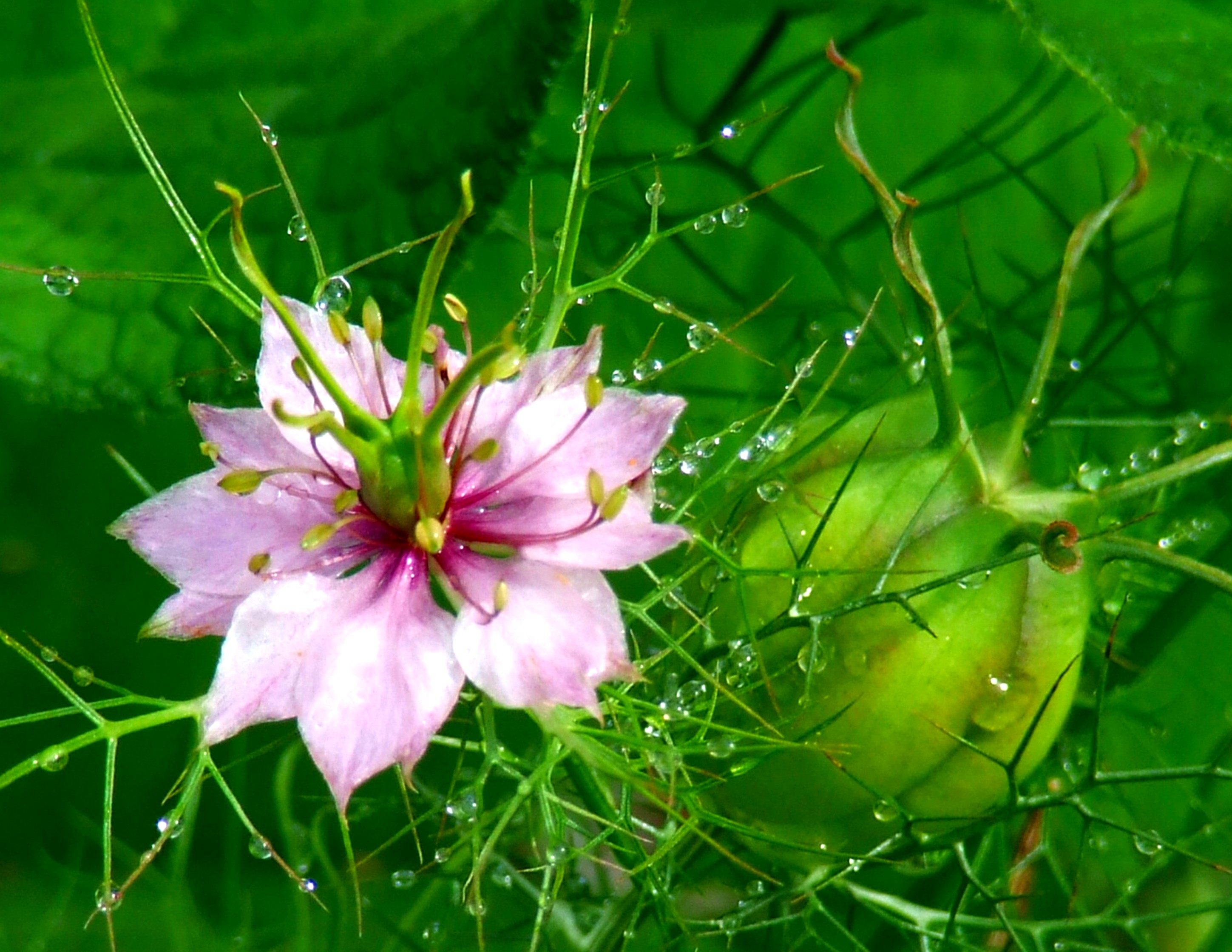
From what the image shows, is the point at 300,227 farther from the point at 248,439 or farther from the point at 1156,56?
the point at 1156,56

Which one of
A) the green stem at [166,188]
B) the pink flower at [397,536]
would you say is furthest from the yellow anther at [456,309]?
the green stem at [166,188]

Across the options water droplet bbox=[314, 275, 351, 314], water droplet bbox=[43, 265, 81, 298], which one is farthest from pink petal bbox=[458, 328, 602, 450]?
water droplet bbox=[43, 265, 81, 298]

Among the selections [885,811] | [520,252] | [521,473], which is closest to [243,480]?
[521,473]

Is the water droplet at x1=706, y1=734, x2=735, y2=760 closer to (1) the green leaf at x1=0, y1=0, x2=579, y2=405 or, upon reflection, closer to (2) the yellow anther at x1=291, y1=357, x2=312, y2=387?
(2) the yellow anther at x1=291, y1=357, x2=312, y2=387

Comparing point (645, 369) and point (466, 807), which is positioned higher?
point (645, 369)

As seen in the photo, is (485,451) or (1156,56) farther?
(1156,56)

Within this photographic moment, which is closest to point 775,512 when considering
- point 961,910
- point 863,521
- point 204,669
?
Answer: point 863,521

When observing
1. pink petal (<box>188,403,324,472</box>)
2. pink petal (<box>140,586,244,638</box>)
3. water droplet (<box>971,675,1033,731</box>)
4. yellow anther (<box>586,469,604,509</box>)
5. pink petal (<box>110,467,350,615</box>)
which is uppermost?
yellow anther (<box>586,469,604,509</box>)
